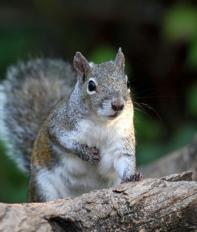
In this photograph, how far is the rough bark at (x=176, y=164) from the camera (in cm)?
419

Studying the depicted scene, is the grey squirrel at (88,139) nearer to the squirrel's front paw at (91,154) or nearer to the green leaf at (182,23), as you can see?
the squirrel's front paw at (91,154)

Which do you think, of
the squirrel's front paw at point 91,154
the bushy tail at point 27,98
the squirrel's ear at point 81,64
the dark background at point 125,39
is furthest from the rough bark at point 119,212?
the dark background at point 125,39

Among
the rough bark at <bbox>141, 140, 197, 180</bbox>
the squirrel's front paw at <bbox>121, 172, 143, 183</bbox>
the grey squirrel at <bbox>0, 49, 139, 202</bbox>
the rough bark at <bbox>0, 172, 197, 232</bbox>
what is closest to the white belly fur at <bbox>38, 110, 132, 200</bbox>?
the grey squirrel at <bbox>0, 49, 139, 202</bbox>

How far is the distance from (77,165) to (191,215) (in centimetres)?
86

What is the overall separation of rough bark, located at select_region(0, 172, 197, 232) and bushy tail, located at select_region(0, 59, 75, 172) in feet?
4.66

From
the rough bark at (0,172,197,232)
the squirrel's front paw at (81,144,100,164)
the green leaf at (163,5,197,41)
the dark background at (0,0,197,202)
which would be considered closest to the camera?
the rough bark at (0,172,197,232)

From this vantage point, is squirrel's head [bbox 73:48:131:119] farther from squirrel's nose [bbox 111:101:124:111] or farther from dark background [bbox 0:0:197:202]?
dark background [bbox 0:0:197:202]

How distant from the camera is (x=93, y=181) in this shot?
137 inches

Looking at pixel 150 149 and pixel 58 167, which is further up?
pixel 150 149

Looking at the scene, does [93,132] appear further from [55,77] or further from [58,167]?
[55,77]

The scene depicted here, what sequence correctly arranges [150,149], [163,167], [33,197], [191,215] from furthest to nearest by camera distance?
[150,149]
[163,167]
[33,197]
[191,215]

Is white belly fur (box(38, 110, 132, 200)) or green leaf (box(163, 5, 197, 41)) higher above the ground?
green leaf (box(163, 5, 197, 41))

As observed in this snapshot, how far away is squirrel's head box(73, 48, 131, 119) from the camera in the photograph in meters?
3.17

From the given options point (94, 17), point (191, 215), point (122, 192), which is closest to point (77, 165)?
point (122, 192)
